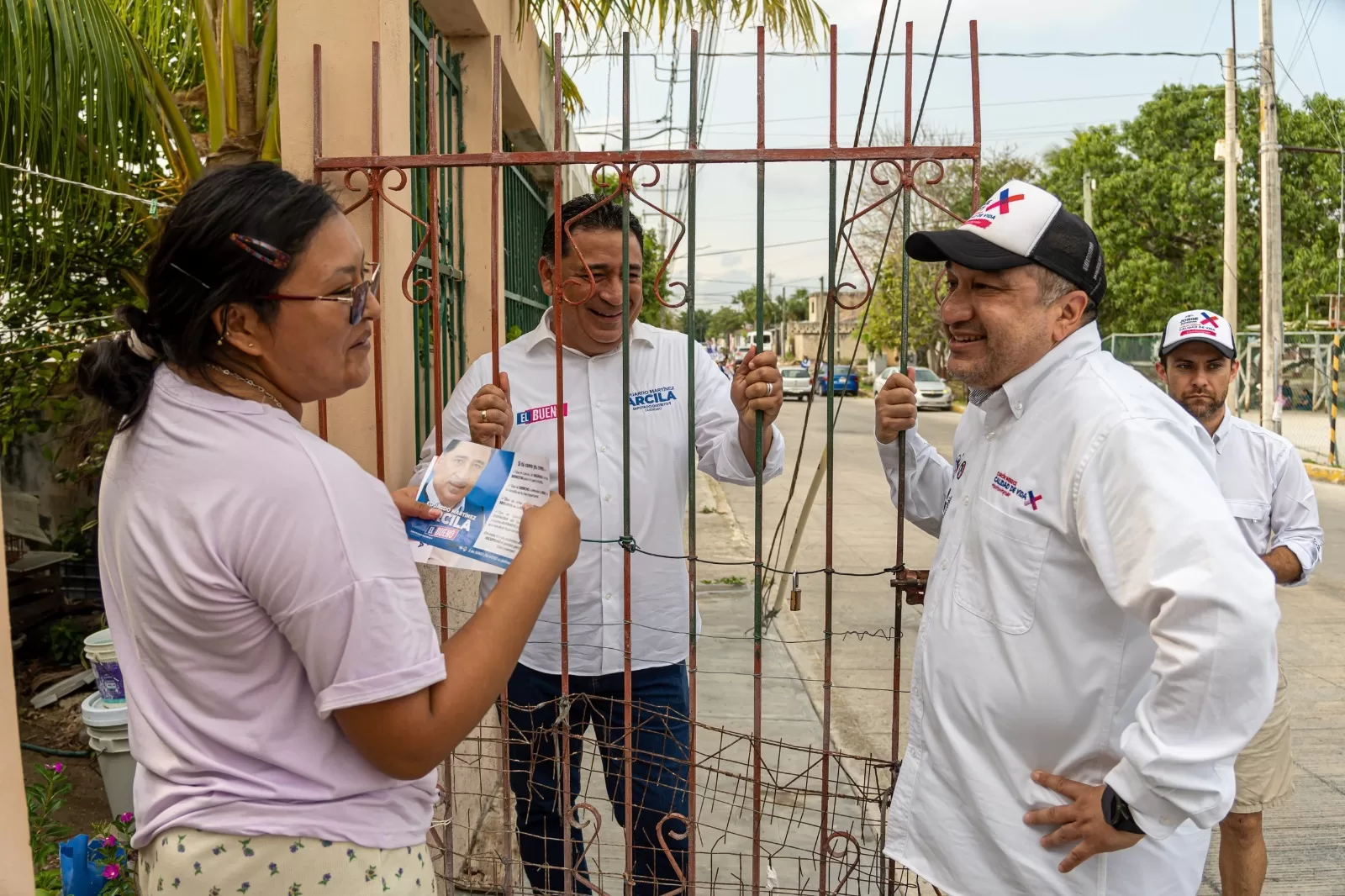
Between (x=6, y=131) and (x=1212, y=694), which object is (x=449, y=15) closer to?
(x=6, y=131)

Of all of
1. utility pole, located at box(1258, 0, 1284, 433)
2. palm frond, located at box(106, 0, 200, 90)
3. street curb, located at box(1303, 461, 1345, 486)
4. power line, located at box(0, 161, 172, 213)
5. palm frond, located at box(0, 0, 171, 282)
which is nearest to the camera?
power line, located at box(0, 161, 172, 213)

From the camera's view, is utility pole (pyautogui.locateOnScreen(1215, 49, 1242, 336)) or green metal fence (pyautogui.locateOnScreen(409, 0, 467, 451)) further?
utility pole (pyautogui.locateOnScreen(1215, 49, 1242, 336))

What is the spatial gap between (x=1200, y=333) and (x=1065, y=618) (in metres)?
2.03

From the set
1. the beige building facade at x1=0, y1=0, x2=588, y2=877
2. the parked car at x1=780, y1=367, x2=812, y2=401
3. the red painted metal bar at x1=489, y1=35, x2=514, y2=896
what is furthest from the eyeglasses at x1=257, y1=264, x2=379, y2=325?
the parked car at x1=780, y1=367, x2=812, y2=401

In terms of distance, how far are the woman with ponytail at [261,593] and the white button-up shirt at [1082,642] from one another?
35.4 inches

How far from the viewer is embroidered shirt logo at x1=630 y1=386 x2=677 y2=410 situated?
9.20 ft

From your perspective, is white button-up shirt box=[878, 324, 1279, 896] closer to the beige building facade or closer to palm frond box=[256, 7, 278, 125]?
the beige building facade

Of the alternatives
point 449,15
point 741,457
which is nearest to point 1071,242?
point 741,457

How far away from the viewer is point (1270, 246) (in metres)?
16.3

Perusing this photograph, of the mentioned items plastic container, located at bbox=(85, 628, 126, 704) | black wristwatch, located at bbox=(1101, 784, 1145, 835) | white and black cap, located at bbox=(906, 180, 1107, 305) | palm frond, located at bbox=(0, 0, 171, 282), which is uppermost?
palm frond, located at bbox=(0, 0, 171, 282)

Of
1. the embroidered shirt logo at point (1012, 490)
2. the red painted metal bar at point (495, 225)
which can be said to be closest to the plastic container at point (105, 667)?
the red painted metal bar at point (495, 225)

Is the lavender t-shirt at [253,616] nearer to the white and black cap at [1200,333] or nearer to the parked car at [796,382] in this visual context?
the white and black cap at [1200,333]

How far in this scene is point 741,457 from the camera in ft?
8.60

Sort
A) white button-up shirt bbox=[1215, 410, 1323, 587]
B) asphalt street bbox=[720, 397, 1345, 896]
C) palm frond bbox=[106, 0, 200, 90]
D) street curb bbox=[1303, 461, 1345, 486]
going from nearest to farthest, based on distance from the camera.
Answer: white button-up shirt bbox=[1215, 410, 1323, 587] < asphalt street bbox=[720, 397, 1345, 896] < palm frond bbox=[106, 0, 200, 90] < street curb bbox=[1303, 461, 1345, 486]
